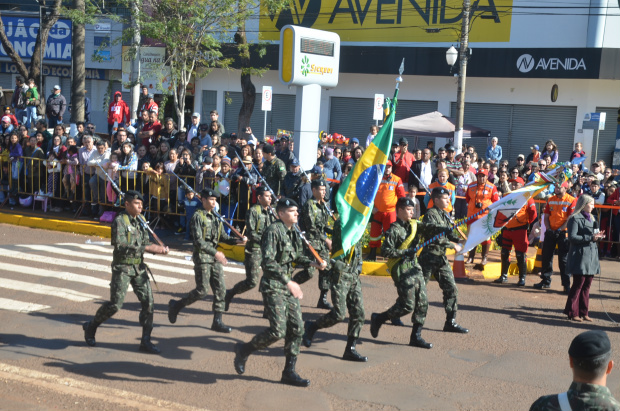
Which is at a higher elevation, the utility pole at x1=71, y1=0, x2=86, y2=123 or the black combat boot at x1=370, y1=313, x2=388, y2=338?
the utility pole at x1=71, y1=0, x2=86, y2=123

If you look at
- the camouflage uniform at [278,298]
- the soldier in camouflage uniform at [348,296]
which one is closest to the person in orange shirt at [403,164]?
the soldier in camouflage uniform at [348,296]

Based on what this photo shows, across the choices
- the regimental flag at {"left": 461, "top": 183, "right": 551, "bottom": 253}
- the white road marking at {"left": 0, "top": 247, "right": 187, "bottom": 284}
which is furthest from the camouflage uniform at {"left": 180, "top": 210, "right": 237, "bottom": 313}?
the regimental flag at {"left": 461, "top": 183, "right": 551, "bottom": 253}

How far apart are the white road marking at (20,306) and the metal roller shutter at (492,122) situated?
65.6 feet

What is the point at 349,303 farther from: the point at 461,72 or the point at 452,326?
the point at 461,72

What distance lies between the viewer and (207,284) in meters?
9.07

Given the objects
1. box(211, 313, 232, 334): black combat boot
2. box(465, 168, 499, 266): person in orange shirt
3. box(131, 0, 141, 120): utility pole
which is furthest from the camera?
box(131, 0, 141, 120): utility pole

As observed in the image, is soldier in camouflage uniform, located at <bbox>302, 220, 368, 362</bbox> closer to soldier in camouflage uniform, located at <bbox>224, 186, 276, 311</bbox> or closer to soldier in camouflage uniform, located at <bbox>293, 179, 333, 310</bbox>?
soldier in camouflage uniform, located at <bbox>224, 186, 276, 311</bbox>

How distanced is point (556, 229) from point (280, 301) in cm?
647

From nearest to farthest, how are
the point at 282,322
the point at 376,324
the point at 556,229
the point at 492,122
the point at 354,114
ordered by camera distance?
the point at 282,322 → the point at 376,324 → the point at 556,229 → the point at 492,122 → the point at 354,114

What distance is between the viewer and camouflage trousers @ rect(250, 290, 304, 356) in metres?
7.25

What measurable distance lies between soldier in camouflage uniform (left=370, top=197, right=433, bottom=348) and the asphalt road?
0.39 metres

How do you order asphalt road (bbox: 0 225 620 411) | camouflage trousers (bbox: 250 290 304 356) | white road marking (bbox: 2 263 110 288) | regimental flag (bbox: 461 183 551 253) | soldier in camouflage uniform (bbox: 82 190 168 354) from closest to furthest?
asphalt road (bbox: 0 225 620 411)
camouflage trousers (bbox: 250 290 304 356)
soldier in camouflage uniform (bbox: 82 190 168 354)
regimental flag (bbox: 461 183 551 253)
white road marking (bbox: 2 263 110 288)

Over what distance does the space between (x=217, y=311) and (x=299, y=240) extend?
6.46 feet

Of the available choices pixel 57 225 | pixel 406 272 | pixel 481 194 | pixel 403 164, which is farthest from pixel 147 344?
pixel 57 225
